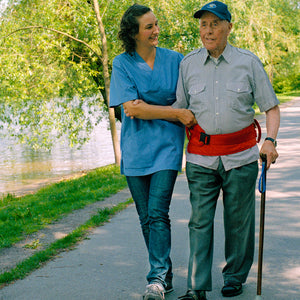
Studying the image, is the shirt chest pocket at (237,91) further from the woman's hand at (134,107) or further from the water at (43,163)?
the water at (43,163)

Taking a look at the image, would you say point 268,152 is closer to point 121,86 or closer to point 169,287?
point 121,86

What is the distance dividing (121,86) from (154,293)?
1420 mm

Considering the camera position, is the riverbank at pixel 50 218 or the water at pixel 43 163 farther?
the water at pixel 43 163

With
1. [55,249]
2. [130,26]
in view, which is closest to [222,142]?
[130,26]

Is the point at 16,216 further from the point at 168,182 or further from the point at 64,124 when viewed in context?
the point at 64,124

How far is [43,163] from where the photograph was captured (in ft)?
62.9

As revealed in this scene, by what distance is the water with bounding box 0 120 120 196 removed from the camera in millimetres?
15438

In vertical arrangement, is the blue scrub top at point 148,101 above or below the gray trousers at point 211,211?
above

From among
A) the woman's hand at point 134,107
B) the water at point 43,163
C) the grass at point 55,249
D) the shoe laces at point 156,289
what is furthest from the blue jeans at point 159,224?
the water at point 43,163

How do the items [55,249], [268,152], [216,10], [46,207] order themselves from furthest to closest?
1. [46,207]
2. [55,249]
3. [268,152]
4. [216,10]

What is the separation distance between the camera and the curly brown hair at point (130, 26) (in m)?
3.77

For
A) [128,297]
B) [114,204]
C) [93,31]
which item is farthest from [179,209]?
[93,31]

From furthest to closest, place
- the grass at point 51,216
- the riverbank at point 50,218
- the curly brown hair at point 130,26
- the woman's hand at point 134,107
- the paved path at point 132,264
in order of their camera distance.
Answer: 1. the riverbank at point 50,218
2. the grass at point 51,216
3. the paved path at point 132,264
4. the curly brown hair at point 130,26
5. the woman's hand at point 134,107

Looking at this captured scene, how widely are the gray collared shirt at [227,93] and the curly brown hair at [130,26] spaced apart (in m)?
0.47
